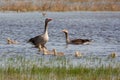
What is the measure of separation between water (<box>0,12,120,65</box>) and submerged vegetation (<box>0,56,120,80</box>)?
157 cm

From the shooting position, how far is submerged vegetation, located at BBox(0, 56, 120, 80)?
1169 centimetres

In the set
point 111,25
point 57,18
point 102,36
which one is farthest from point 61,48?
point 57,18

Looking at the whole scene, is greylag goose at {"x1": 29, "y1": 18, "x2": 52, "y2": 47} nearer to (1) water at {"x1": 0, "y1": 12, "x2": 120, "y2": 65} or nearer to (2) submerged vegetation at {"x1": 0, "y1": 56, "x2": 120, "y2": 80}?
(1) water at {"x1": 0, "y1": 12, "x2": 120, "y2": 65}

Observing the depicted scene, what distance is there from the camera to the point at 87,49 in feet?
64.2

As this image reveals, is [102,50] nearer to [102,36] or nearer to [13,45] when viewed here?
[13,45]

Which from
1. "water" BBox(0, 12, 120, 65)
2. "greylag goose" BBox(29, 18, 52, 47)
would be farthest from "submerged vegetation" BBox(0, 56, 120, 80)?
"greylag goose" BBox(29, 18, 52, 47)

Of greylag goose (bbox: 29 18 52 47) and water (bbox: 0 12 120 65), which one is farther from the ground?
greylag goose (bbox: 29 18 52 47)

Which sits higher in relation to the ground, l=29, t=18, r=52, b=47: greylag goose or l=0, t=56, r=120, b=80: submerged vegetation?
l=0, t=56, r=120, b=80: submerged vegetation

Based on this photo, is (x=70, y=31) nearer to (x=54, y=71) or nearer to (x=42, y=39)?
(x=42, y=39)

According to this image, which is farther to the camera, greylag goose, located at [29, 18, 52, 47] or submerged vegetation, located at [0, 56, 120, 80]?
greylag goose, located at [29, 18, 52, 47]

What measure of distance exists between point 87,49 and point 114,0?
29.8m

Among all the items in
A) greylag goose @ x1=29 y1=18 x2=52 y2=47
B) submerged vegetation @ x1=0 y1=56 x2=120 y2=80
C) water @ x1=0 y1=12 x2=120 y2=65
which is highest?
Answer: submerged vegetation @ x1=0 y1=56 x2=120 y2=80

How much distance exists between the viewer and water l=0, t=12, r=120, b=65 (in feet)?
60.8

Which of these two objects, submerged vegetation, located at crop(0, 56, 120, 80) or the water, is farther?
the water
